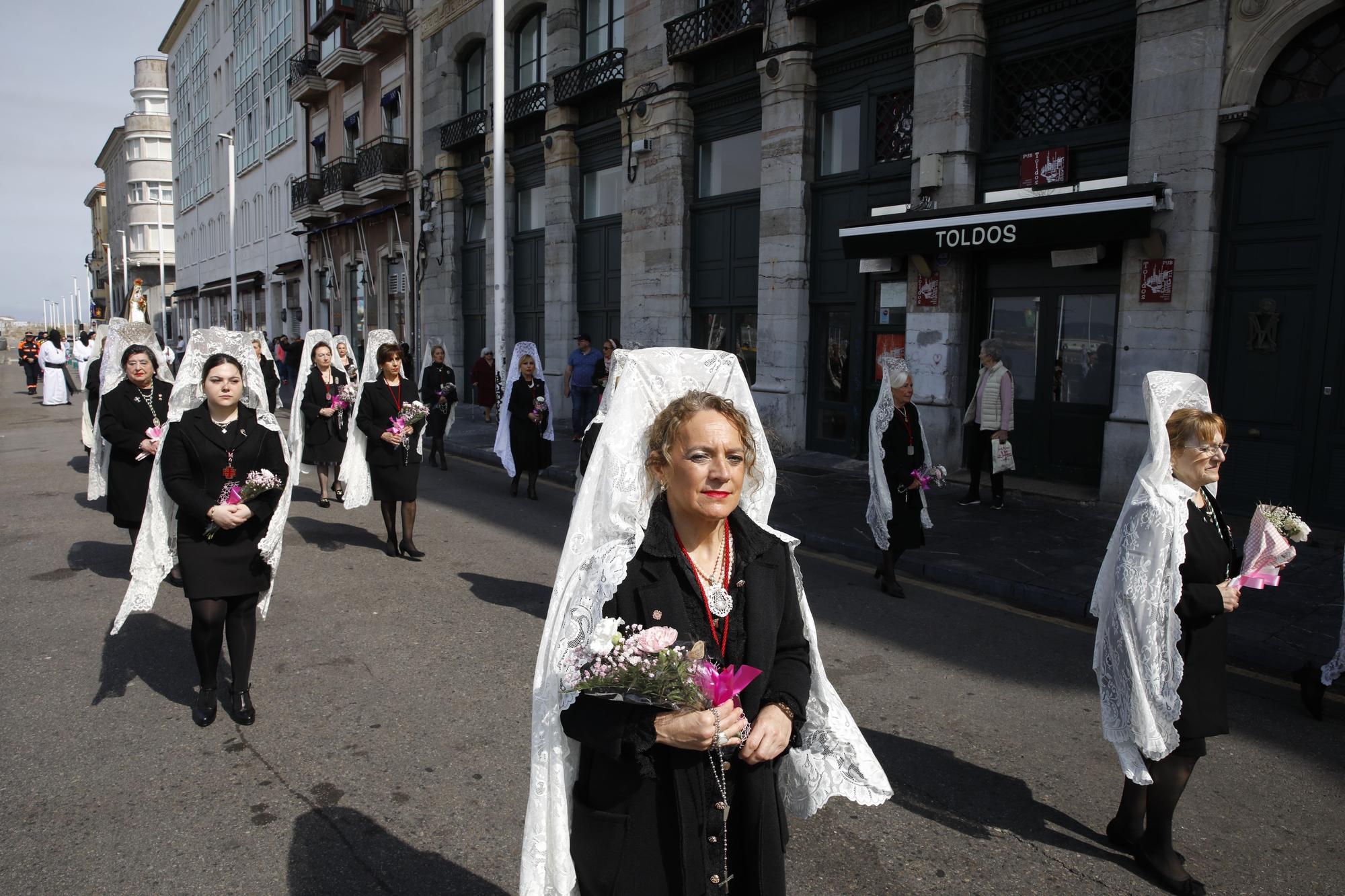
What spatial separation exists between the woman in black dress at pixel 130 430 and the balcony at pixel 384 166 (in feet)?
71.4

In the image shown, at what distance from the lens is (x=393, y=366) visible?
883 centimetres

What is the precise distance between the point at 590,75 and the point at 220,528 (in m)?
16.5

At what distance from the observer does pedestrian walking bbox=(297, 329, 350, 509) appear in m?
10.9

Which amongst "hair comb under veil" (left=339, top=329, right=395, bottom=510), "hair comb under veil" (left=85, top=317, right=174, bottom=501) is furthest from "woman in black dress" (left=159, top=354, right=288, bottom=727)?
"hair comb under veil" (left=85, top=317, right=174, bottom=501)

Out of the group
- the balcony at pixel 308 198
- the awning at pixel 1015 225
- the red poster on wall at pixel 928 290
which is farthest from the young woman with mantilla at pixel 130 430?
the balcony at pixel 308 198

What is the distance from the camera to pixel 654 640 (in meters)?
2.07

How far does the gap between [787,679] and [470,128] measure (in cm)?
2389

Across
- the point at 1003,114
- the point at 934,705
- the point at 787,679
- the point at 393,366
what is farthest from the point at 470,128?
the point at 787,679

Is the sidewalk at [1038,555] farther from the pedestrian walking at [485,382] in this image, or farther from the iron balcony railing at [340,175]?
the iron balcony railing at [340,175]

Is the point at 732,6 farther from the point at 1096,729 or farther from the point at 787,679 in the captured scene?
the point at 787,679

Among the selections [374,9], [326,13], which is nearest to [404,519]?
[374,9]

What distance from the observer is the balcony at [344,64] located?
30.8m

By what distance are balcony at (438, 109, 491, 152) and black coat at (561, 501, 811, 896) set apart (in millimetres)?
A: 22904

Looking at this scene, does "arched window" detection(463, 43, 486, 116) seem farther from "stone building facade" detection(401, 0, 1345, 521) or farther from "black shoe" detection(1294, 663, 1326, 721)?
"black shoe" detection(1294, 663, 1326, 721)
